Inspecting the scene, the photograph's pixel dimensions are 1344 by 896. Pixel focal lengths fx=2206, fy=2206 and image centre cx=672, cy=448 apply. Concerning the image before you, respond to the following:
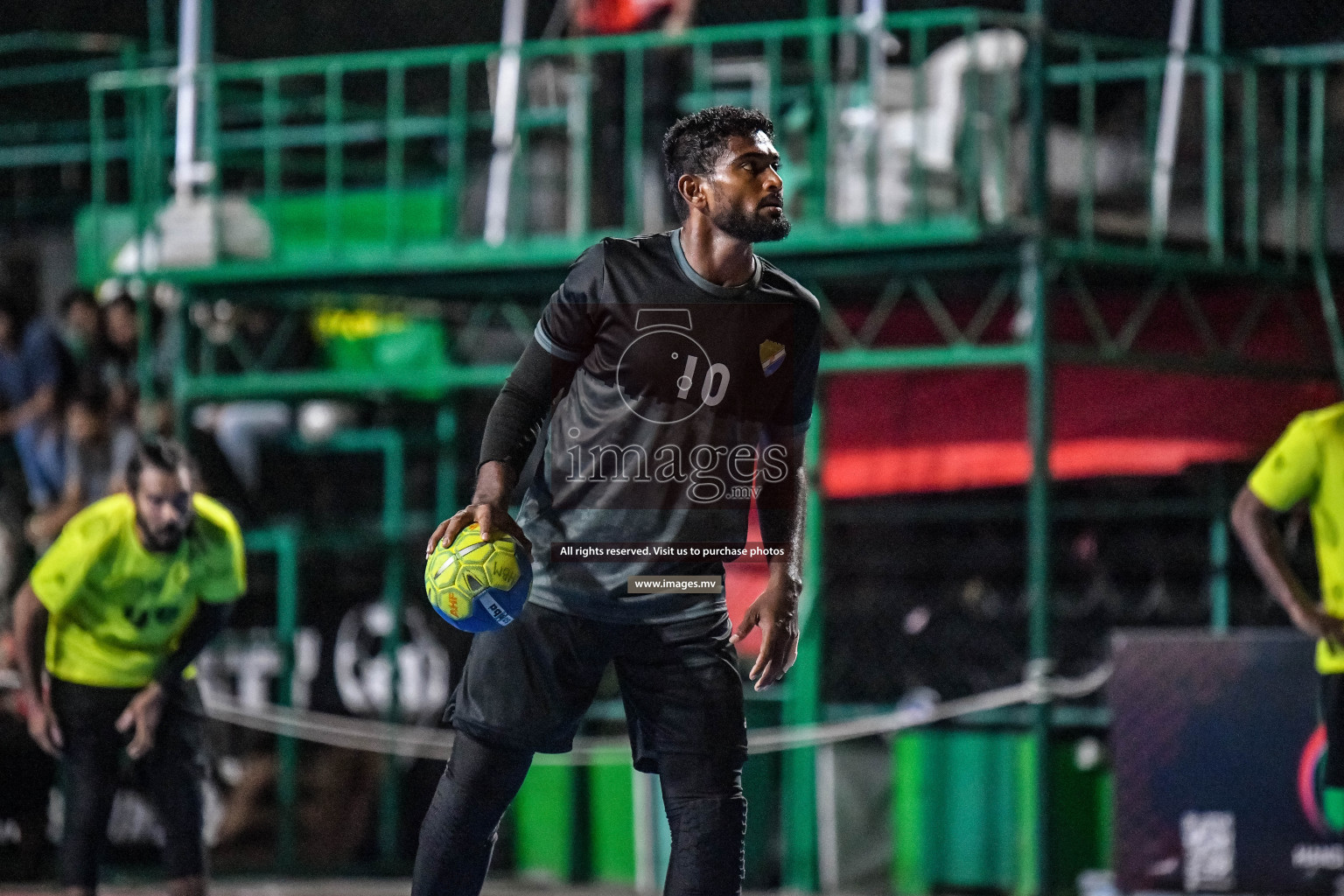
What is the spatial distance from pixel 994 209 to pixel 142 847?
496 centimetres

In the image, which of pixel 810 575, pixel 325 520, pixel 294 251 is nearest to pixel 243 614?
pixel 325 520

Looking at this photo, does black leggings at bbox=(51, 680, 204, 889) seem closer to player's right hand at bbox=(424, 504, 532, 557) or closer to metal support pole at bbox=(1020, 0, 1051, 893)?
player's right hand at bbox=(424, 504, 532, 557)

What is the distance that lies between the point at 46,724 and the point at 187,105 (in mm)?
4282

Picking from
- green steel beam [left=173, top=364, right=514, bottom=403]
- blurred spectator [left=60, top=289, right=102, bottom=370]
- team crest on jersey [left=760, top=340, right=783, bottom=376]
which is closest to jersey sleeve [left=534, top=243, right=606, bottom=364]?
team crest on jersey [left=760, top=340, right=783, bottom=376]

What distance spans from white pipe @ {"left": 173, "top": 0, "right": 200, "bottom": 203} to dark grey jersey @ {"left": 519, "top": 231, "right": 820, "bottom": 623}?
19.1ft

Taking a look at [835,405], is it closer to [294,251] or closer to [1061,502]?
[1061,502]

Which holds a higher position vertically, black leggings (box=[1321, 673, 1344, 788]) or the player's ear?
the player's ear

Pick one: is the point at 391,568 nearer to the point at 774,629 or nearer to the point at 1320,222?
the point at 1320,222

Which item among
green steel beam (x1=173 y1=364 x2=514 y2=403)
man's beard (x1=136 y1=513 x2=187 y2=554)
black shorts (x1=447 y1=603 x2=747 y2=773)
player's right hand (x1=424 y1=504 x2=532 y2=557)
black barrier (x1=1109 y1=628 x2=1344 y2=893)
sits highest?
green steel beam (x1=173 y1=364 x2=514 y2=403)

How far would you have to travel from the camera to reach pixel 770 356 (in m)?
4.91

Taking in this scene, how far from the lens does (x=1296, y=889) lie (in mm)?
8281

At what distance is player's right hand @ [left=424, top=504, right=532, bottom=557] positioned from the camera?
467 cm

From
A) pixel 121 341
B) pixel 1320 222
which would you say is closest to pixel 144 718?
pixel 121 341

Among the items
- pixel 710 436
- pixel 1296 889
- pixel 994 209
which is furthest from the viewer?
pixel 994 209
